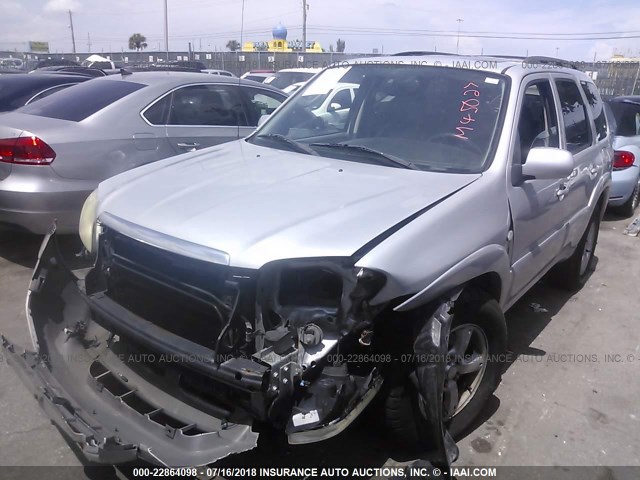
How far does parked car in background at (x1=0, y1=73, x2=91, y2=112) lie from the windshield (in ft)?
17.0

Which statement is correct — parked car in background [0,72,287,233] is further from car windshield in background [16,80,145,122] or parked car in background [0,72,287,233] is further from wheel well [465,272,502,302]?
wheel well [465,272,502,302]

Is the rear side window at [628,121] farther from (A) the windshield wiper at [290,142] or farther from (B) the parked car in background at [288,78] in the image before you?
(B) the parked car in background at [288,78]

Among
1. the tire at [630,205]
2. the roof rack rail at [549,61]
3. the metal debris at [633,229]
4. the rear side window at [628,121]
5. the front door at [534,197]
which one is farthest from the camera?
the rear side window at [628,121]

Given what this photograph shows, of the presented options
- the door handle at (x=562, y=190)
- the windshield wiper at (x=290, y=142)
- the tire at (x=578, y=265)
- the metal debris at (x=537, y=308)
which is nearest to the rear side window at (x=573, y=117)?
the door handle at (x=562, y=190)

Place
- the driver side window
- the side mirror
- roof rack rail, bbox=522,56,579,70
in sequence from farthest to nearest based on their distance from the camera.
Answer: roof rack rail, bbox=522,56,579,70 → the driver side window → the side mirror

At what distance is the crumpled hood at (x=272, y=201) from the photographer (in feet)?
7.39

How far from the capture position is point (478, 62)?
3.63 metres

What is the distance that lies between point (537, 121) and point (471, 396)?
187 centimetres

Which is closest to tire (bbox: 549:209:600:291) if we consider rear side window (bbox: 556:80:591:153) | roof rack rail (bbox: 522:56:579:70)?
rear side window (bbox: 556:80:591:153)

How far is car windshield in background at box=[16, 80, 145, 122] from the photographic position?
5.09m

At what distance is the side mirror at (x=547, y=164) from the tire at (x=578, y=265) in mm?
1972

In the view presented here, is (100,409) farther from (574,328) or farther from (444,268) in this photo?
(574,328)

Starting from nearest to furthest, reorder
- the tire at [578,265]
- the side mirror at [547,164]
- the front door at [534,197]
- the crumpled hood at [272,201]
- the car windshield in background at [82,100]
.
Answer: the crumpled hood at [272,201]
the side mirror at [547,164]
the front door at [534,197]
the tire at [578,265]
the car windshield in background at [82,100]

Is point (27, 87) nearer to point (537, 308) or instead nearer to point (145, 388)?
point (145, 388)
